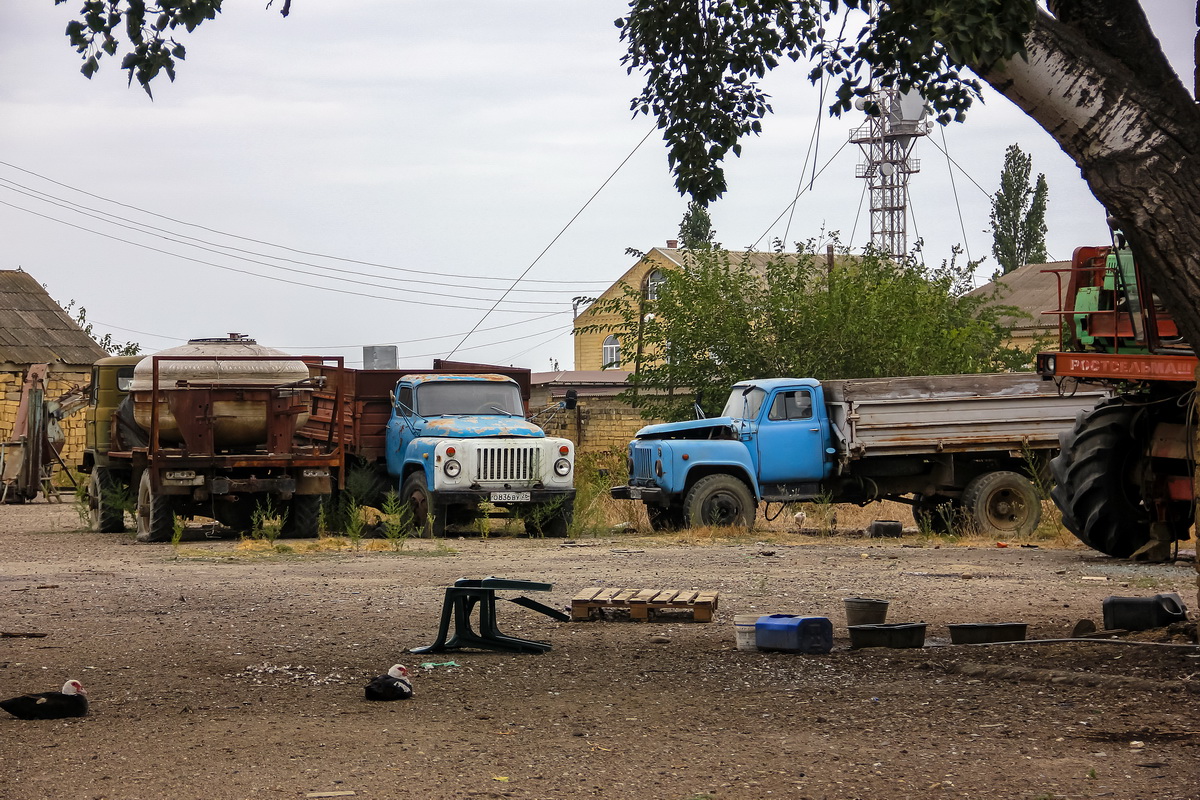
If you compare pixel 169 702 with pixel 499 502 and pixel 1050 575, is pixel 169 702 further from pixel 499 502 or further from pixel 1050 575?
pixel 499 502

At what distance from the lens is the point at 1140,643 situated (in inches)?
270

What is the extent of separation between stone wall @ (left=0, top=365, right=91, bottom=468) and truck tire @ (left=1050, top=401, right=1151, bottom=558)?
76.5ft

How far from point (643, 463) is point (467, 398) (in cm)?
257

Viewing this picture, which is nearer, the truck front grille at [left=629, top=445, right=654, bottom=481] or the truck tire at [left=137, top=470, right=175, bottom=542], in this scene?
the truck tire at [left=137, top=470, right=175, bottom=542]

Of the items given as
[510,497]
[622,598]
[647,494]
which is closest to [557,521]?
[510,497]

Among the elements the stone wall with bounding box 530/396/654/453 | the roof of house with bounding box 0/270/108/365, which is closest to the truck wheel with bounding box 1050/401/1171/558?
the stone wall with bounding box 530/396/654/453

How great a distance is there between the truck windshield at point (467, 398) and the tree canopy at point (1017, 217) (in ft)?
149

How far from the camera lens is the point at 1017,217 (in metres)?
60.3

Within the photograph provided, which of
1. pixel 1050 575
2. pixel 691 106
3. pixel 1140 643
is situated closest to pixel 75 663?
pixel 691 106

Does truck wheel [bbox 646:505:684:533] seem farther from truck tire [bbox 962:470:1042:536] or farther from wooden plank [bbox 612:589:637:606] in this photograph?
wooden plank [bbox 612:589:637:606]

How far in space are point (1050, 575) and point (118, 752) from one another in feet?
28.1

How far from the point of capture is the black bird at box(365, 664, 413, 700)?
5.98 meters

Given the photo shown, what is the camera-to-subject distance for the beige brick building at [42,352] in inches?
1155

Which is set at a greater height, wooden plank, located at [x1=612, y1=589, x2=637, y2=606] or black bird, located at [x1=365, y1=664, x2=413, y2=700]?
wooden plank, located at [x1=612, y1=589, x2=637, y2=606]
